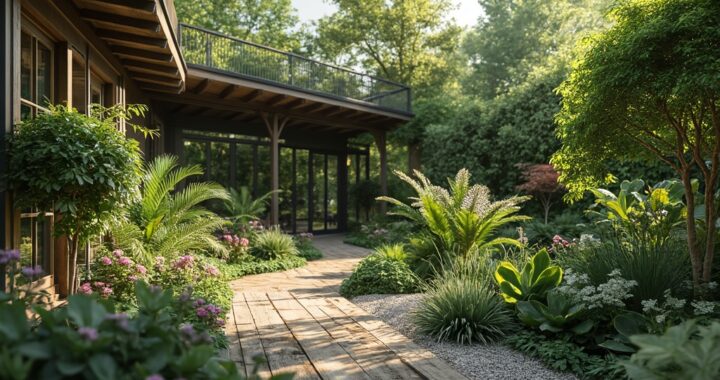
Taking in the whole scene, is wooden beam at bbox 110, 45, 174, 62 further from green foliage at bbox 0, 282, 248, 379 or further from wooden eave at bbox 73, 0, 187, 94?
green foliage at bbox 0, 282, 248, 379

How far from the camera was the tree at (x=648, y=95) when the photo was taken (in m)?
3.21

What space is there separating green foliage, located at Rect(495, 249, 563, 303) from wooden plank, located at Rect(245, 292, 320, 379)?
1.82 meters

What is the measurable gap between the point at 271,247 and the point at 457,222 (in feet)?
12.0

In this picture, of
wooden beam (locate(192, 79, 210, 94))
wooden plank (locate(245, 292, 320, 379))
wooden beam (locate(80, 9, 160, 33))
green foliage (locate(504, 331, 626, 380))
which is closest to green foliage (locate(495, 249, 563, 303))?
green foliage (locate(504, 331, 626, 380))

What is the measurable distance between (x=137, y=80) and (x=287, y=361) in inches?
237

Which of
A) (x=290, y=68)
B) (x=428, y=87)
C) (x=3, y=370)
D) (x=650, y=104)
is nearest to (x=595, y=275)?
(x=650, y=104)

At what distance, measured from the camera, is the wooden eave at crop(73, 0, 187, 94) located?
14.7 ft

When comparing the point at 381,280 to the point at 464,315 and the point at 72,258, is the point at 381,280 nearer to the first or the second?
the point at 464,315

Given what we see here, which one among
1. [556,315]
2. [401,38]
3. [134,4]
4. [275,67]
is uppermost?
[401,38]

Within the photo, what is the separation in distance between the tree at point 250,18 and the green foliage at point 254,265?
16168 mm

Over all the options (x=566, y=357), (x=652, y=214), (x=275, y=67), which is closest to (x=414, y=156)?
(x=275, y=67)

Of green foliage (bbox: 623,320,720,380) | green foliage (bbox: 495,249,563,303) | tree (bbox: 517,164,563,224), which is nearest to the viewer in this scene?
green foliage (bbox: 623,320,720,380)

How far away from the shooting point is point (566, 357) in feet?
10.9

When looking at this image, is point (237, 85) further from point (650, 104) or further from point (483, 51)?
point (483, 51)
